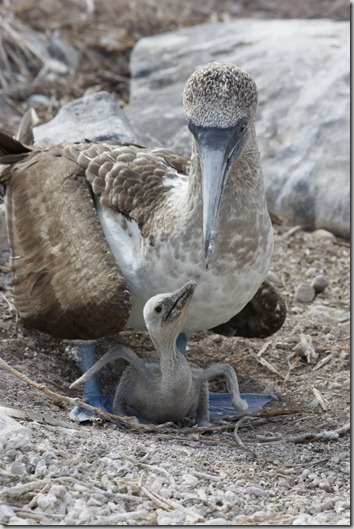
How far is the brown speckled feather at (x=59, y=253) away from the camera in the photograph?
5.75 m

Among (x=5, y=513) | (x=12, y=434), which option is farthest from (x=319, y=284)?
(x=5, y=513)

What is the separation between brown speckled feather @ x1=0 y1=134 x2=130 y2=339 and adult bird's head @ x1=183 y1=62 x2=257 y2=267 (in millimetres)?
645

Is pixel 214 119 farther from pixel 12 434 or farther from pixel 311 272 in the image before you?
pixel 311 272

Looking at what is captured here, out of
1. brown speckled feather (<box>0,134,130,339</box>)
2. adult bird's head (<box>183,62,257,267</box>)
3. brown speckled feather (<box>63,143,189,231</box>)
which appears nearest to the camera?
adult bird's head (<box>183,62,257,267</box>)

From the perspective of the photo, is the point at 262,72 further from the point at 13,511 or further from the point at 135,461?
the point at 13,511

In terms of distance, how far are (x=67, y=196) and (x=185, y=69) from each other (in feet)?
13.0

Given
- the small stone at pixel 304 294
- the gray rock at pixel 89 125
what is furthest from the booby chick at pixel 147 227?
the gray rock at pixel 89 125

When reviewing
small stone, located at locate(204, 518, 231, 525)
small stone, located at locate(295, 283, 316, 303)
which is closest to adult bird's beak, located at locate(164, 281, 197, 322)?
small stone, located at locate(204, 518, 231, 525)

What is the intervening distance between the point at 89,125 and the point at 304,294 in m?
→ 1.95

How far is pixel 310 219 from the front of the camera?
880 centimetres

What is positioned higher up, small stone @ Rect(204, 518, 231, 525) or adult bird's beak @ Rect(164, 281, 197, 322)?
adult bird's beak @ Rect(164, 281, 197, 322)

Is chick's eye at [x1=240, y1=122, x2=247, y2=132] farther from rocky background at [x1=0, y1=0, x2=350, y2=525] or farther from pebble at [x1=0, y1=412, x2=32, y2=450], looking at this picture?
pebble at [x1=0, y1=412, x2=32, y2=450]

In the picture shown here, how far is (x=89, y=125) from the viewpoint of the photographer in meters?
8.02

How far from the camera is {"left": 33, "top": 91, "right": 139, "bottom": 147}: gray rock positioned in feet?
25.9
